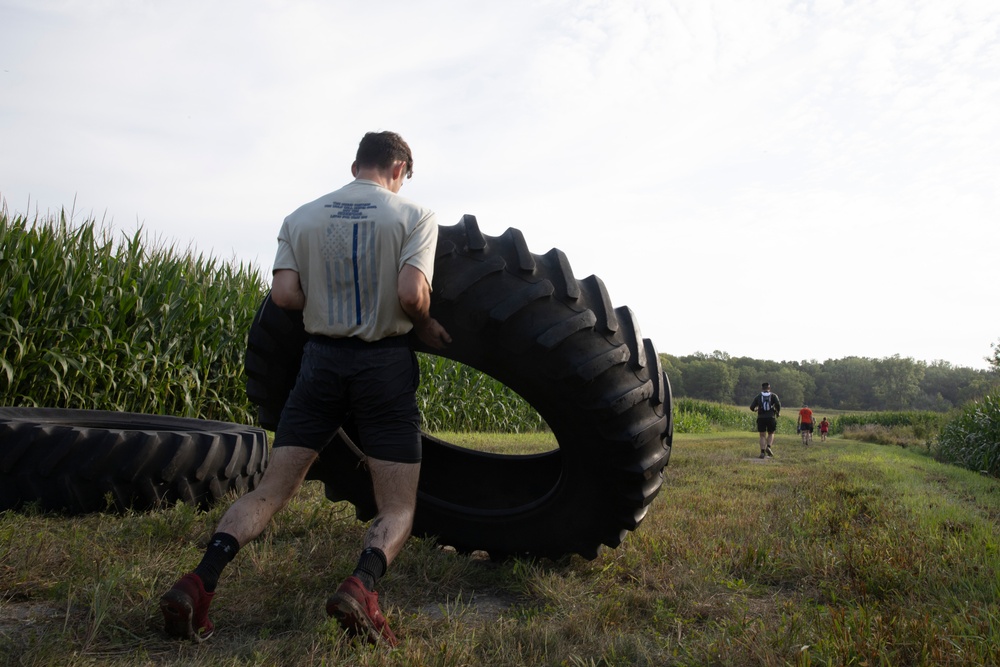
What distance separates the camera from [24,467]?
4.07m

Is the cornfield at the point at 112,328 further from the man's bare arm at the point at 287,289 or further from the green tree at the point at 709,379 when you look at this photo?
the green tree at the point at 709,379

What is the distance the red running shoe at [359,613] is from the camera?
Answer: 2.27 meters

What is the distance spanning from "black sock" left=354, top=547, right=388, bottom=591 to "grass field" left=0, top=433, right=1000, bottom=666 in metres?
0.19

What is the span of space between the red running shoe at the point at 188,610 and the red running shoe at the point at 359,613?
42 centimetres

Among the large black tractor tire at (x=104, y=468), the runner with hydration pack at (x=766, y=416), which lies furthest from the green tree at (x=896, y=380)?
the large black tractor tire at (x=104, y=468)

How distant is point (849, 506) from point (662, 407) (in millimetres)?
2554

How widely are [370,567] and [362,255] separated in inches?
47.5

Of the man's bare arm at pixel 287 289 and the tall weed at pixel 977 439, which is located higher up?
the man's bare arm at pixel 287 289

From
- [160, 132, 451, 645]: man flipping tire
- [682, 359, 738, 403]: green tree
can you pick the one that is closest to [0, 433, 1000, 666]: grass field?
[160, 132, 451, 645]: man flipping tire

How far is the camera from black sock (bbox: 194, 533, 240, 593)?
2.38 metres

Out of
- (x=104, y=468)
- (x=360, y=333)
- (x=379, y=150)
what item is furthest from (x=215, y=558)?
(x=104, y=468)

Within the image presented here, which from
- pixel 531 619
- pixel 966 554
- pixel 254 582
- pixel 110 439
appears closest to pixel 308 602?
pixel 254 582

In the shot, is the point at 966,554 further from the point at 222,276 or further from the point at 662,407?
the point at 222,276

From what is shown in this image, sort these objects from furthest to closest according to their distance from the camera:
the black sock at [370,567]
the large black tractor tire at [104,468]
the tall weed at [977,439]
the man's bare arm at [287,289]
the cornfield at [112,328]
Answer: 1. the tall weed at [977,439]
2. the cornfield at [112,328]
3. the large black tractor tire at [104,468]
4. the man's bare arm at [287,289]
5. the black sock at [370,567]
